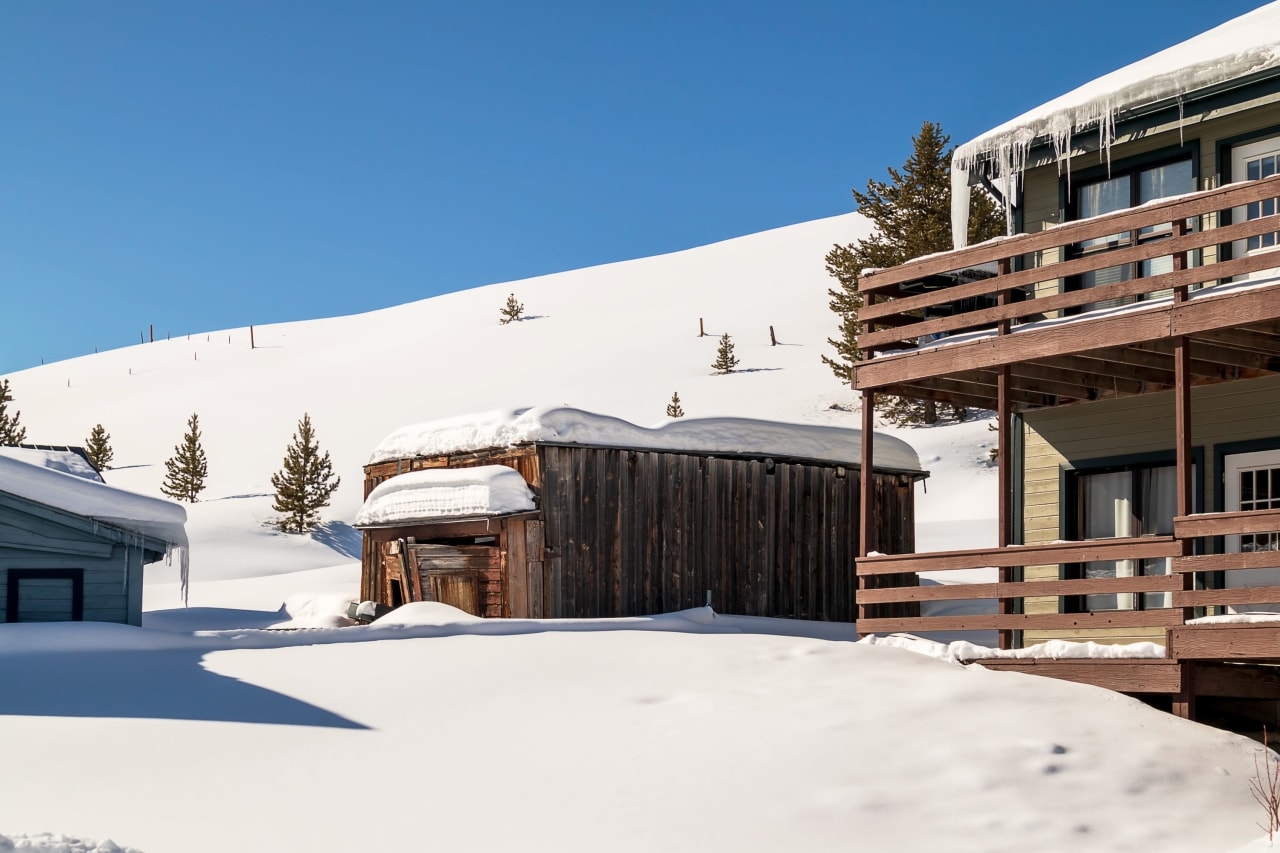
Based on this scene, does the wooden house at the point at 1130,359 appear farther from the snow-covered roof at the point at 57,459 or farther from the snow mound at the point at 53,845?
the snow-covered roof at the point at 57,459

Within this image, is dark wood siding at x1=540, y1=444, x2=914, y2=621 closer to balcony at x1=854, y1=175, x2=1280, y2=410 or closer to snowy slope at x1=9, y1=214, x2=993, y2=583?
balcony at x1=854, y1=175, x2=1280, y2=410

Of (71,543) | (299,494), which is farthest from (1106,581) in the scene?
(299,494)

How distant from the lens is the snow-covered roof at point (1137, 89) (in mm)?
14594

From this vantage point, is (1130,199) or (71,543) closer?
(1130,199)

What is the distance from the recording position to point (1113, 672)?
12.2 metres

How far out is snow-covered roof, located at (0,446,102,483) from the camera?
67.4 feet

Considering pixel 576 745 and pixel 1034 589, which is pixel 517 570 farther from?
pixel 576 745

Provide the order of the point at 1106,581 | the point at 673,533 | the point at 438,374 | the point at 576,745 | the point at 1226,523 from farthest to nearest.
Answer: the point at 438,374
the point at 673,533
the point at 1106,581
the point at 1226,523
the point at 576,745

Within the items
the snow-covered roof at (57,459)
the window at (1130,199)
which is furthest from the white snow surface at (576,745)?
the window at (1130,199)

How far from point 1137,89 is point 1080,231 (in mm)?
2778

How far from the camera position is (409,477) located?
20.2m

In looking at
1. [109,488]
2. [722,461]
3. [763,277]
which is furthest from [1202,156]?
[763,277]

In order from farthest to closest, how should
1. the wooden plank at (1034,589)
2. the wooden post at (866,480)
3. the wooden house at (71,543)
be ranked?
the wooden house at (71,543), the wooden post at (866,480), the wooden plank at (1034,589)

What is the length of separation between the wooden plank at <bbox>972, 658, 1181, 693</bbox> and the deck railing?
1.25 ft
